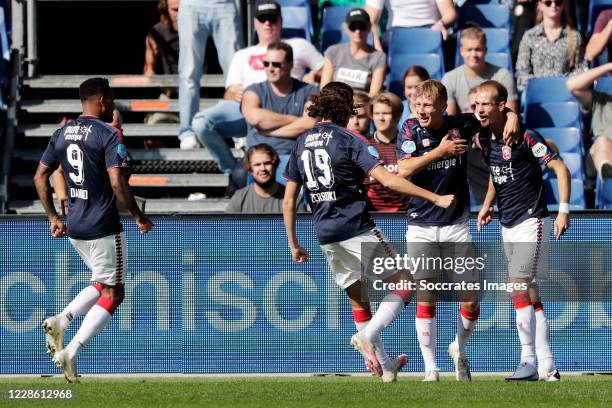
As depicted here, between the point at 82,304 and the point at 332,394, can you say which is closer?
the point at 332,394

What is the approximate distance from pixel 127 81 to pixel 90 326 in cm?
591

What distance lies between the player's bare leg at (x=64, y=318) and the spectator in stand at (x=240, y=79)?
344cm

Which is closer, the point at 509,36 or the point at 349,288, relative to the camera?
the point at 349,288

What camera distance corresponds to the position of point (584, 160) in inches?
502

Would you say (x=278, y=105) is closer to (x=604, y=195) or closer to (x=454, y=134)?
(x=604, y=195)

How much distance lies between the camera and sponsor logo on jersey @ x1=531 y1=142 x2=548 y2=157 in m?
9.27

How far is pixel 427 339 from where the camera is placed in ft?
30.6

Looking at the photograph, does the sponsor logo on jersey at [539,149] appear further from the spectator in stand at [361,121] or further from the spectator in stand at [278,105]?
the spectator in stand at [278,105]

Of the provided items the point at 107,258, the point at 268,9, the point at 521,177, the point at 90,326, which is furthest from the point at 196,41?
the point at 521,177


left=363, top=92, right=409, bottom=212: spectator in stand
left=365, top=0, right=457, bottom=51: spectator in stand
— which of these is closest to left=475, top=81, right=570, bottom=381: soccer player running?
left=363, top=92, right=409, bottom=212: spectator in stand

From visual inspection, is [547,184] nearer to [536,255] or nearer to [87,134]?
[536,255]

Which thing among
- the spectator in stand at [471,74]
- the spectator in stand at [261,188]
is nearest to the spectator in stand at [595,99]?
the spectator in stand at [471,74]

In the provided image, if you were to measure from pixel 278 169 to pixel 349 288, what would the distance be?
8.90 feet

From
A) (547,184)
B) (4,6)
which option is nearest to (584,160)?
(547,184)
